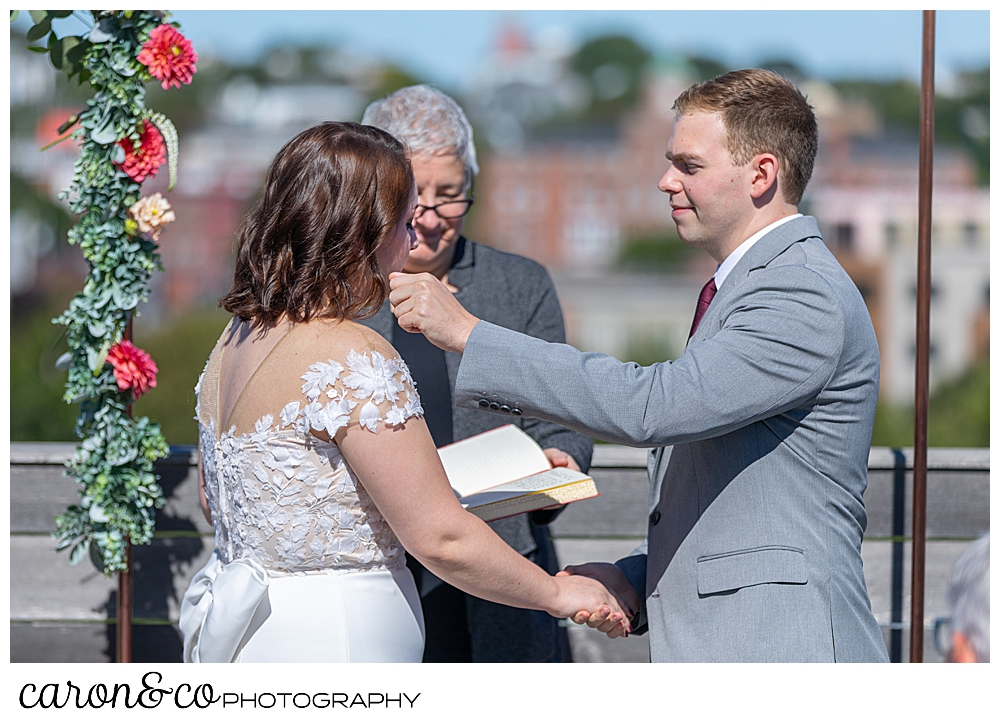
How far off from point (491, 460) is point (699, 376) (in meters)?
0.69

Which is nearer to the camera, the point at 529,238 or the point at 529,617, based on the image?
the point at 529,617

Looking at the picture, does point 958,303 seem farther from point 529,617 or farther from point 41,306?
point 529,617

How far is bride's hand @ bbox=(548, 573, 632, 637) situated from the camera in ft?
6.87

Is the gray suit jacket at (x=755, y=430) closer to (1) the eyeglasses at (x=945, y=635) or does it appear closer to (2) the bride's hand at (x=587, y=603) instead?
(2) the bride's hand at (x=587, y=603)

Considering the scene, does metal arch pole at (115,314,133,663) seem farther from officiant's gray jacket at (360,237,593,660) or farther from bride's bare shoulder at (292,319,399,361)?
bride's bare shoulder at (292,319,399,361)

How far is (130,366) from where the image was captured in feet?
9.41

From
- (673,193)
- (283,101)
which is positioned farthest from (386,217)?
(283,101)

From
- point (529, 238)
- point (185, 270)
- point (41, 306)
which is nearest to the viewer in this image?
point (41, 306)

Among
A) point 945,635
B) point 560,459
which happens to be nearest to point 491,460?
point 560,459

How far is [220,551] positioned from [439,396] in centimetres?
74

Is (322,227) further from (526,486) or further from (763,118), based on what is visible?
(763,118)

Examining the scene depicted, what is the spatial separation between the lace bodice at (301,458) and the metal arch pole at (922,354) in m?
1.62

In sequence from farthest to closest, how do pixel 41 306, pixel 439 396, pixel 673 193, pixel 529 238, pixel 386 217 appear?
pixel 529 238 → pixel 41 306 → pixel 439 396 → pixel 673 193 → pixel 386 217

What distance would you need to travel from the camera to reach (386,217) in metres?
1.92
